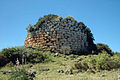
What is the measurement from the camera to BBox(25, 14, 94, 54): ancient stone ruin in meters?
13.9

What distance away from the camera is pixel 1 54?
31.8 feet

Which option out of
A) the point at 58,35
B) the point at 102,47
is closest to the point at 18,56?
→ the point at 58,35

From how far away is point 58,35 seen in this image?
13930mm

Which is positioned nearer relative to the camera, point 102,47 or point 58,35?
point 58,35

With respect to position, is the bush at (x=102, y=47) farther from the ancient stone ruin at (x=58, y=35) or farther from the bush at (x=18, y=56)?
the bush at (x=18, y=56)

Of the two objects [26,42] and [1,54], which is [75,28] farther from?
[1,54]

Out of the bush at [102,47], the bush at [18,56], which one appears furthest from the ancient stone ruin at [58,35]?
the bush at [18,56]

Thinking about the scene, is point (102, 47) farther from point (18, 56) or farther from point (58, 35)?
point (18, 56)

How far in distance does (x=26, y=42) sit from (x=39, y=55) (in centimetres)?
549

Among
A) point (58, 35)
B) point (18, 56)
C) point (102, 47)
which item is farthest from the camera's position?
point (102, 47)

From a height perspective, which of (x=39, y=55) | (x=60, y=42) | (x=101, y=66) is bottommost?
(x=101, y=66)

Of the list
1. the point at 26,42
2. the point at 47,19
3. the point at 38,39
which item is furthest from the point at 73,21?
the point at 26,42

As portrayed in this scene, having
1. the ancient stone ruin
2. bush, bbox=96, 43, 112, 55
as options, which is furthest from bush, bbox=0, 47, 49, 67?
bush, bbox=96, 43, 112, 55

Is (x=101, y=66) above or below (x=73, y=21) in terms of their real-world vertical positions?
below
